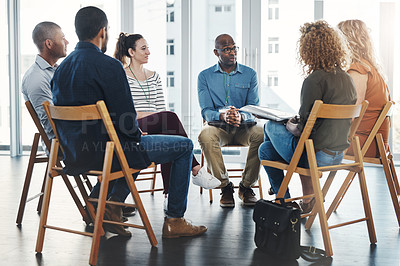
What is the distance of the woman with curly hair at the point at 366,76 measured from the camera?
2857 mm

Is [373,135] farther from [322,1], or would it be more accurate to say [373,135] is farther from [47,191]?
[322,1]

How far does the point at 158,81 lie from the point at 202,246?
1.52 metres

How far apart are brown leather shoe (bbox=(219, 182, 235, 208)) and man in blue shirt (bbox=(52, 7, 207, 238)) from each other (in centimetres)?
100

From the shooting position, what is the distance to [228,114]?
351 cm

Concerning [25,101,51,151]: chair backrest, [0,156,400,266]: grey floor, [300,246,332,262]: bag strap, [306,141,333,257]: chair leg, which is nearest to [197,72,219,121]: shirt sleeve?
[0,156,400,266]: grey floor

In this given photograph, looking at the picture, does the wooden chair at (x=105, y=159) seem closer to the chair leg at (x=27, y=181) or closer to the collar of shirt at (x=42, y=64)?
the chair leg at (x=27, y=181)

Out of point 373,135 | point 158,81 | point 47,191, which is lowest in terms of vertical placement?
point 47,191

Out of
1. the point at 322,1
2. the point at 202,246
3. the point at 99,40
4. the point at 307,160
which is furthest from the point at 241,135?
the point at 322,1

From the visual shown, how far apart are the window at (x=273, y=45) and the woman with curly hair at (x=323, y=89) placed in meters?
2.98

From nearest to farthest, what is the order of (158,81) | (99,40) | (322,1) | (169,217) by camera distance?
(99,40) < (169,217) < (158,81) < (322,1)

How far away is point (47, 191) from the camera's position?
97.1 inches

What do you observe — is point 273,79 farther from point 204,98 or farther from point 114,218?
point 114,218

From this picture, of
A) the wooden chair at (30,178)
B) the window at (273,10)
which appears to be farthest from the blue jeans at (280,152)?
the window at (273,10)

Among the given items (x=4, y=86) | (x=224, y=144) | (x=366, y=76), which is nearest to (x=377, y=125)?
(x=366, y=76)
